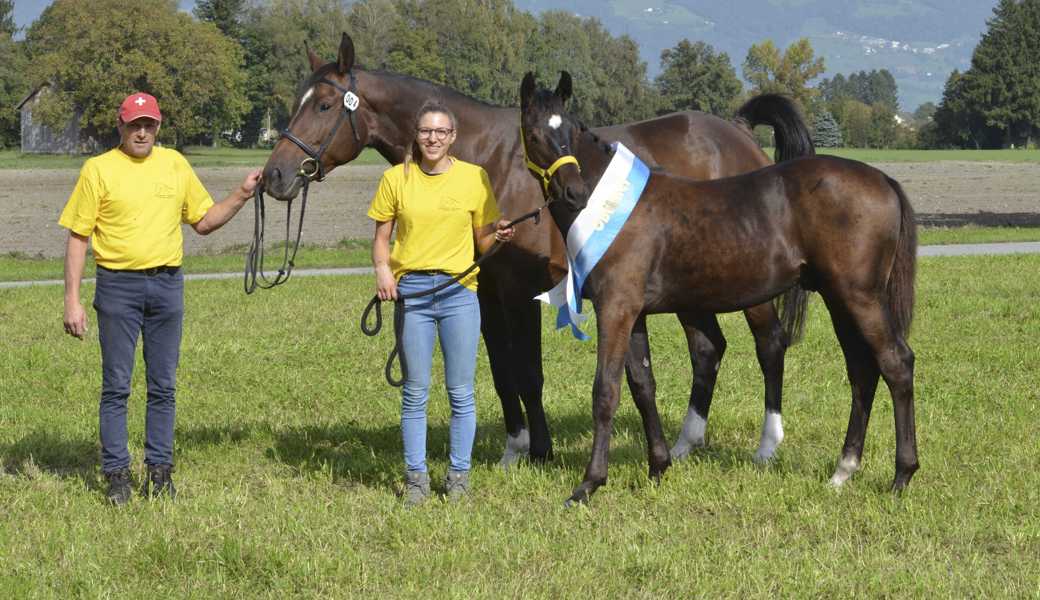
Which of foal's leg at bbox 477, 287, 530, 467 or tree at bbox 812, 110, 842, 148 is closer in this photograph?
foal's leg at bbox 477, 287, 530, 467

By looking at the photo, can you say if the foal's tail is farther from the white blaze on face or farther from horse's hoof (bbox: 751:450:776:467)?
the white blaze on face

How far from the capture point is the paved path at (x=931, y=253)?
52.6 feet

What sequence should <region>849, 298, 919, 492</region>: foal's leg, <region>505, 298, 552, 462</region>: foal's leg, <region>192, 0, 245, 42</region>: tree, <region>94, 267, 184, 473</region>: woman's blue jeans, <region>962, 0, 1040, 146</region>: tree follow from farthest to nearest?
1. <region>192, 0, 245, 42</region>: tree
2. <region>962, 0, 1040, 146</region>: tree
3. <region>505, 298, 552, 462</region>: foal's leg
4. <region>94, 267, 184, 473</region>: woman's blue jeans
5. <region>849, 298, 919, 492</region>: foal's leg

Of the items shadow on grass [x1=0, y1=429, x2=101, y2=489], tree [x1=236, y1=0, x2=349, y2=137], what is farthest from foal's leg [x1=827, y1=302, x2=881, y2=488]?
tree [x1=236, y1=0, x2=349, y2=137]

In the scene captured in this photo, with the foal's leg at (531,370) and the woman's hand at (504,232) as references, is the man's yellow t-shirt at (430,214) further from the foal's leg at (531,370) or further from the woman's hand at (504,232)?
the foal's leg at (531,370)

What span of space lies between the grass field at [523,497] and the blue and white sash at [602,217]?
1.18 m

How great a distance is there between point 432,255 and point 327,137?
49.2 inches

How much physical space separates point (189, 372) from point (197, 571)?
4.86 metres

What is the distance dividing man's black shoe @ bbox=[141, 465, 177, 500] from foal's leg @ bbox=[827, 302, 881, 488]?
11.5 ft

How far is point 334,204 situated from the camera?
30.3m

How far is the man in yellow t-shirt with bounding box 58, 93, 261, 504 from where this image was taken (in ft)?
18.7

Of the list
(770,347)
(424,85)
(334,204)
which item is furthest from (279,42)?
(770,347)

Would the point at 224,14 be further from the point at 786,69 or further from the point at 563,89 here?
the point at 563,89

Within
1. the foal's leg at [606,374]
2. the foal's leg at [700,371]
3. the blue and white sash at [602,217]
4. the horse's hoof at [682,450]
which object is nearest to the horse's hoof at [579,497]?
the foal's leg at [606,374]
